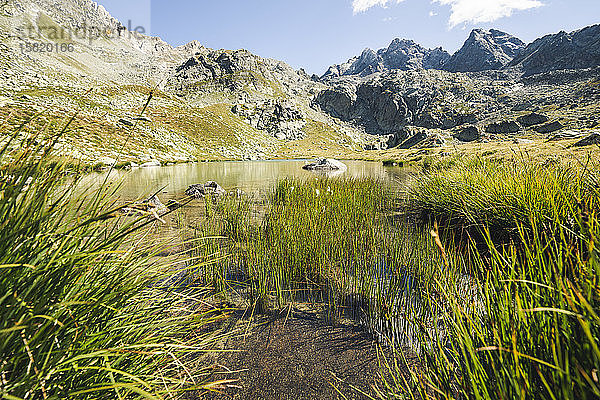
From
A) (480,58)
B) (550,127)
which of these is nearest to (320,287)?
(550,127)

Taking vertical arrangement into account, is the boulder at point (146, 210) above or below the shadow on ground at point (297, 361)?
above

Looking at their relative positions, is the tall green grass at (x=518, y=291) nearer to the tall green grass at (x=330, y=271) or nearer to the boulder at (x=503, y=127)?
the tall green grass at (x=330, y=271)

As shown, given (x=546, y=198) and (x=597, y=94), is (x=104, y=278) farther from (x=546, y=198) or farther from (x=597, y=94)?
(x=597, y=94)

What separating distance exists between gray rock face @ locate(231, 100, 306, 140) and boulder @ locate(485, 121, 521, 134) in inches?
2548

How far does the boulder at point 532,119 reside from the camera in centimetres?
7338

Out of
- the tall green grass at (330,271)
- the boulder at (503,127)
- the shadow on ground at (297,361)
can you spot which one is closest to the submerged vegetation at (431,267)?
the tall green grass at (330,271)

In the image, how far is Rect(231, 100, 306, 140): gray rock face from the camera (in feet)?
332

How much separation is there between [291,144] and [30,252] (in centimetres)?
9971

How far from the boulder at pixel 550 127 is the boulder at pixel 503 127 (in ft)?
23.4

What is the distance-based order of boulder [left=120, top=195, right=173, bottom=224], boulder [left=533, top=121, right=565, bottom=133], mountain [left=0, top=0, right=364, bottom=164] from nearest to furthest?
boulder [left=120, top=195, right=173, bottom=224] < mountain [left=0, top=0, right=364, bottom=164] < boulder [left=533, top=121, right=565, bottom=133]

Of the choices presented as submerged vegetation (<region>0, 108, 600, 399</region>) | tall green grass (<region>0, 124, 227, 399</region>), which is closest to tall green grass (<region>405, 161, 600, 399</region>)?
submerged vegetation (<region>0, 108, 600, 399</region>)

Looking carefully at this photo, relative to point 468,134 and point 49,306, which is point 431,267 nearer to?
point 49,306

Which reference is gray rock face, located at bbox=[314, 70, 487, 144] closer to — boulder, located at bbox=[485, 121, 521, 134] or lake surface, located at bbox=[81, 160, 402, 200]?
boulder, located at bbox=[485, 121, 521, 134]

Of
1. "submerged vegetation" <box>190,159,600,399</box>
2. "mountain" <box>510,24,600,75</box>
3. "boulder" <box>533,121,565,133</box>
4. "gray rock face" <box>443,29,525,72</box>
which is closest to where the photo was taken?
"submerged vegetation" <box>190,159,600,399</box>
